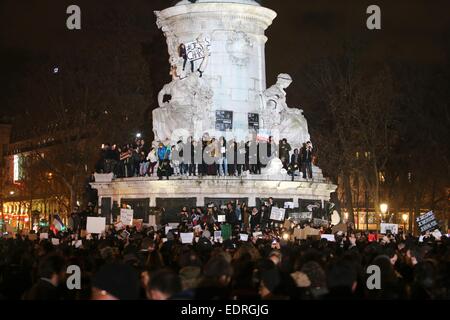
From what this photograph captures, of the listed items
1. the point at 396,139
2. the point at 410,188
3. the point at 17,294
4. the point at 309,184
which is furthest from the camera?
the point at 410,188

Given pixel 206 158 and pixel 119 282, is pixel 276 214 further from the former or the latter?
pixel 119 282

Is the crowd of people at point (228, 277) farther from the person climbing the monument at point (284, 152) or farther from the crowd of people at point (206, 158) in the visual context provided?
the person climbing the monument at point (284, 152)

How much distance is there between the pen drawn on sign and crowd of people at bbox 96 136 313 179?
4.46 metres

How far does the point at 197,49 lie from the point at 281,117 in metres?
5.20

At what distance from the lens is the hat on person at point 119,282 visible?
9.16 m

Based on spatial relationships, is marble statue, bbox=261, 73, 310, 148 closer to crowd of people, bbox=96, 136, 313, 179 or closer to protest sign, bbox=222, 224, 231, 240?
crowd of people, bbox=96, 136, 313, 179

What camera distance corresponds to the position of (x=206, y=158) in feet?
128

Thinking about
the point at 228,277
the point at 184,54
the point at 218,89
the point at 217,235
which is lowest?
the point at 228,277

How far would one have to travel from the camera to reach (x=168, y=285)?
9.16m

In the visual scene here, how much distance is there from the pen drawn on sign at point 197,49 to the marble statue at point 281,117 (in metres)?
3.51

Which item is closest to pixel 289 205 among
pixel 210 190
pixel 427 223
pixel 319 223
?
pixel 319 223
